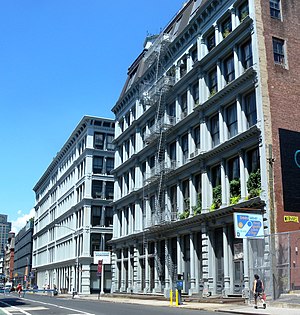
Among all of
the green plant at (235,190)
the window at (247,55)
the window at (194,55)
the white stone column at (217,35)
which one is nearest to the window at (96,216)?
the window at (194,55)

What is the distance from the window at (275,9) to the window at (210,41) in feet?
18.0

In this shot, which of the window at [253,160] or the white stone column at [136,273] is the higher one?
the window at [253,160]

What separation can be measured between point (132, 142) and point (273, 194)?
90.9ft

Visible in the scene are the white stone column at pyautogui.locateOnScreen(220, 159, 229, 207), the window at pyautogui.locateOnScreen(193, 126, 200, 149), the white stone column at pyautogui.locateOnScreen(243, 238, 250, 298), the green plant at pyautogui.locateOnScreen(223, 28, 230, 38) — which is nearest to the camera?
the white stone column at pyautogui.locateOnScreen(243, 238, 250, 298)

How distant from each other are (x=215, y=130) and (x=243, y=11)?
8966mm

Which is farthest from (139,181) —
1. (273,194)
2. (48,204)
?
(48,204)

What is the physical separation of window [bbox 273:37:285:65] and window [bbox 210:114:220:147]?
6220 millimetres

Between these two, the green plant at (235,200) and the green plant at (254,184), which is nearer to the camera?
the green plant at (254,184)

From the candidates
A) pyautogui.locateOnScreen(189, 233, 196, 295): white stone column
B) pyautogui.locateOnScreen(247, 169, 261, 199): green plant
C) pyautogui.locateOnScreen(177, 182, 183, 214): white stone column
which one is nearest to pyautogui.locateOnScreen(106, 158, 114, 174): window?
pyautogui.locateOnScreen(177, 182, 183, 214): white stone column

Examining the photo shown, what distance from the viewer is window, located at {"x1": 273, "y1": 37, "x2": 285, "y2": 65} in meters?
33.1

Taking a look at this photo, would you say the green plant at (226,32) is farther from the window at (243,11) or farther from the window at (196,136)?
the window at (196,136)

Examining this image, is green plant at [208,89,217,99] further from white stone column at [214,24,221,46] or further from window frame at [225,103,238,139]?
white stone column at [214,24,221,46]

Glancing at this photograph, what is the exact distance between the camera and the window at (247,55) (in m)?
33.1

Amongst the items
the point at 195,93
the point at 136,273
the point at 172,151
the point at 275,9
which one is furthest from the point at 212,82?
the point at 136,273
